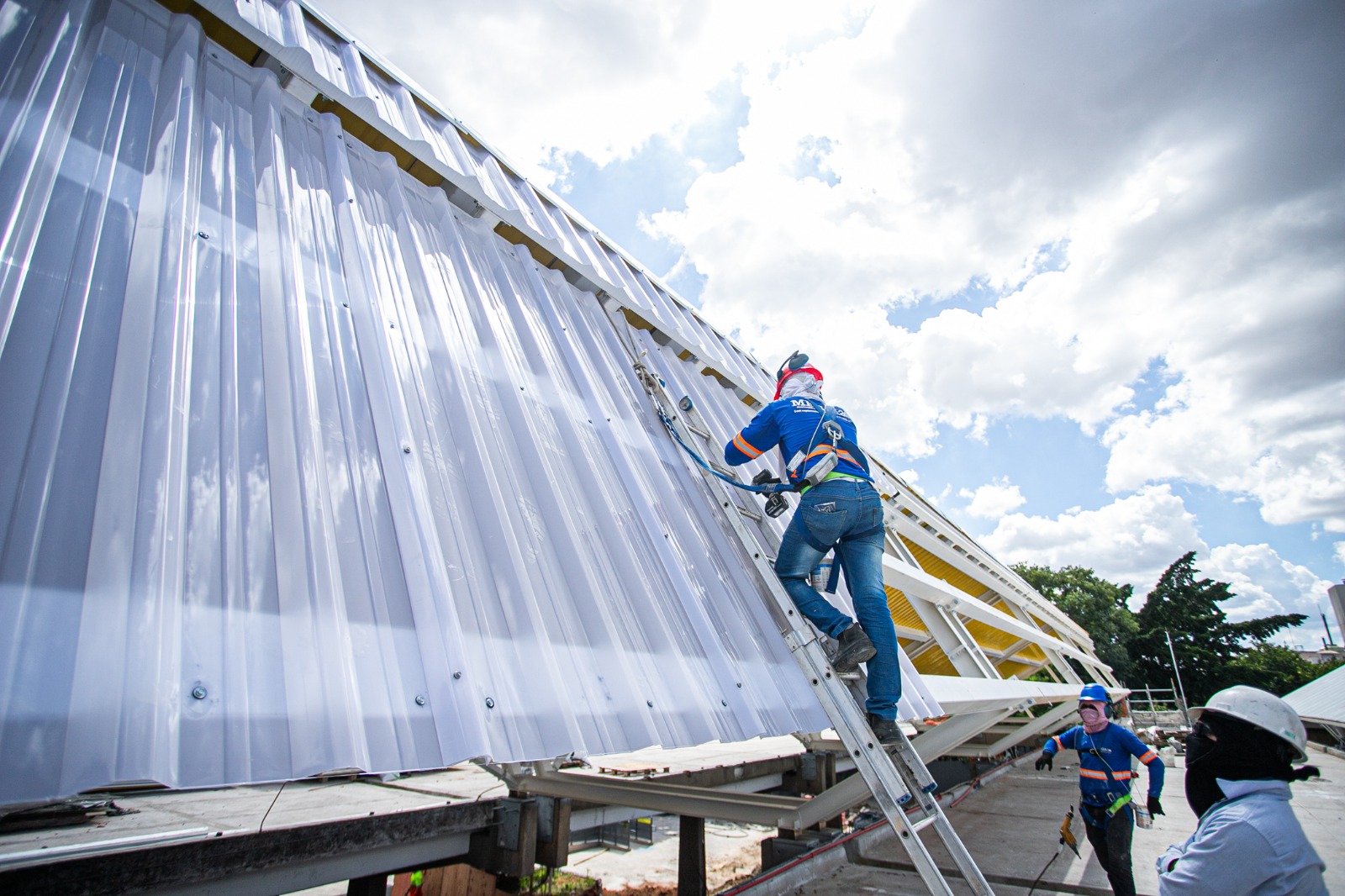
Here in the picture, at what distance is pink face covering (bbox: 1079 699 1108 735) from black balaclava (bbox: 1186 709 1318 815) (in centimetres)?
353

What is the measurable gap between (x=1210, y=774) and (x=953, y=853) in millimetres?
1014

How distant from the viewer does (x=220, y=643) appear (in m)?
1.40

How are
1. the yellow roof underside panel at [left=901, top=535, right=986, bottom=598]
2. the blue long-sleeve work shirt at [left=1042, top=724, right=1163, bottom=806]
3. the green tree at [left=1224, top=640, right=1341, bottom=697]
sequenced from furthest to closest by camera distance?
the green tree at [left=1224, top=640, right=1341, bottom=697]
the yellow roof underside panel at [left=901, top=535, right=986, bottom=598]
the blue long-sleeve work shirt at [left=1042, top=724, right=1163, bottom=806]

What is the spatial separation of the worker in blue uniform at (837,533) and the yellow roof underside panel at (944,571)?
4.70m

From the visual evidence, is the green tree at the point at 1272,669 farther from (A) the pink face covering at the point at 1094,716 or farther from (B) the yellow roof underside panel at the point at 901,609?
(B) the yellow roof underside panel at the point at 901,609

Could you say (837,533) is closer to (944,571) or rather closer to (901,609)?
(901,609)

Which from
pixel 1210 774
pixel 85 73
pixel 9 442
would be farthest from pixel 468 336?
pixel 1210 774

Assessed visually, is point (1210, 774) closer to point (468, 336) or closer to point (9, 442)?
point (468, 336)

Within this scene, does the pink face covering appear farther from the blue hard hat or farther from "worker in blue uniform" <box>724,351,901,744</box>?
"worker in blue uniform" <box>724,351,901,744</box>

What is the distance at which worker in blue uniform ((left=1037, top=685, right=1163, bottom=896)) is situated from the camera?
4.90 m

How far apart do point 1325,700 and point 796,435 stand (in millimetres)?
29361

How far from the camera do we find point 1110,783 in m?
5.07

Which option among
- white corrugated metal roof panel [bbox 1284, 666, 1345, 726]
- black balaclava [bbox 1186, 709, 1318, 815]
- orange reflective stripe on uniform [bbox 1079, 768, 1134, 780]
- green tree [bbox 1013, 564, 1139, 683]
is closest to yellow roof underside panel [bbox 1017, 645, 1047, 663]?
orange reflective stripe on uniform [bbox 1079, 768, 1134, 780]

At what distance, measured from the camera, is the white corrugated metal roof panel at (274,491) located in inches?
51.2
